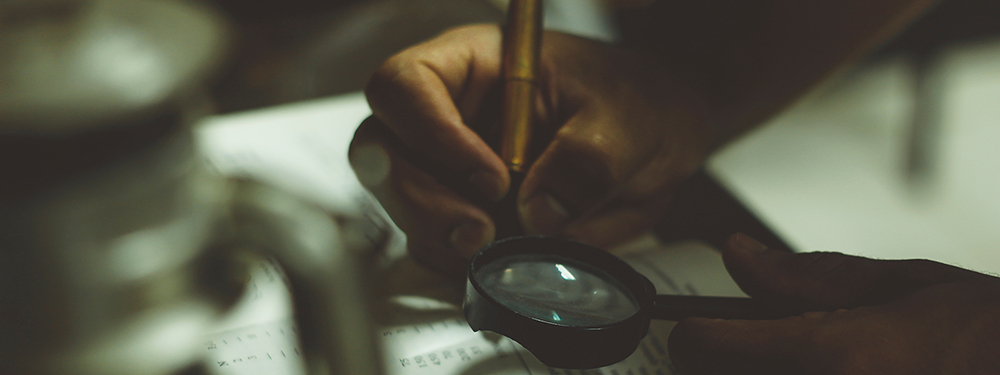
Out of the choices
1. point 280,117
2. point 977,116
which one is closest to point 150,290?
point 280,117

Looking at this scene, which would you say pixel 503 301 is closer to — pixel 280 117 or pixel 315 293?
pixel 315 293

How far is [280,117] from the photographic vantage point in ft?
2.75

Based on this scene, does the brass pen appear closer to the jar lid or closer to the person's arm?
the person's arm

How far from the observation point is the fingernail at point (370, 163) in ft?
2.07

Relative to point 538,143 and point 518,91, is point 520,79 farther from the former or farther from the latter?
point 538,143

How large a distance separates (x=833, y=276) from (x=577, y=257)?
7.7 inches

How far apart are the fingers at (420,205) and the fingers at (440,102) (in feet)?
0.06

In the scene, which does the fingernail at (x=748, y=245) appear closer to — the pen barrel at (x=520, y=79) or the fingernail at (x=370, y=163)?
the pen barrel at (x=520, y=79)

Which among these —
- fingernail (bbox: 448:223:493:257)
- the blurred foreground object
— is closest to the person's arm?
fingernail (bbox: 448:223:493:257)

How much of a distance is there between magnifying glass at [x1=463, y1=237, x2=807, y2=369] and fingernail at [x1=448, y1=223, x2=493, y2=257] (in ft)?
0.19

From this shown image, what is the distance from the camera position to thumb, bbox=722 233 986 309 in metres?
0.46

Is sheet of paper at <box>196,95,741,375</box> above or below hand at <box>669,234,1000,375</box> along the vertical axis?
below

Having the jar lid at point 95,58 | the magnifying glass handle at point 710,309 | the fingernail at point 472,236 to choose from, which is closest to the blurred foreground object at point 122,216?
the jar lid at point 95,58

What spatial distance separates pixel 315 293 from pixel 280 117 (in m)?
0.39
